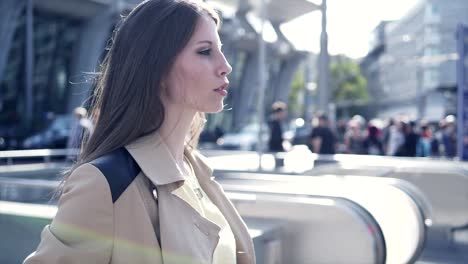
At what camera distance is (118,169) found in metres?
1.55

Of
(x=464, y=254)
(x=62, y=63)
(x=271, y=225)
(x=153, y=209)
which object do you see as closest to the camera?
(x=153, y=209)

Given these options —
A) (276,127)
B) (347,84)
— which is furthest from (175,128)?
(347,84)

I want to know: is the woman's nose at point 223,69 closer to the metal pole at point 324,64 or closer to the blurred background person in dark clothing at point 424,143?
the metal pole at point 324,64

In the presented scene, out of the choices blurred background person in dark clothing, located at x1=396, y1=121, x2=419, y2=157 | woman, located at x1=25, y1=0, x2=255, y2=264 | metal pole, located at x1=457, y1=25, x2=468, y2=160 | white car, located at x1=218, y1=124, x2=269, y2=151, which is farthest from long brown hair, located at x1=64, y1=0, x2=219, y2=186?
white car, located at x1=218, y1=124, x2=269, y2=151

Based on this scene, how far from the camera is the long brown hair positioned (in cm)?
171

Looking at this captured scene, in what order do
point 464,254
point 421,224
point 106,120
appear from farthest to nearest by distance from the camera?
1. point 464,254
2. point 421,224
3. point 106,120

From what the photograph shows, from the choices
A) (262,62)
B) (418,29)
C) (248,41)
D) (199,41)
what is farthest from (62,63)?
(418,29)

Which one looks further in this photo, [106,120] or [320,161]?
[320,161]

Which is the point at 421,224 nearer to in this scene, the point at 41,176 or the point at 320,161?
the point at 320,161

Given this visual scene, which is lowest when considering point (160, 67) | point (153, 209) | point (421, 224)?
point (421, 224)

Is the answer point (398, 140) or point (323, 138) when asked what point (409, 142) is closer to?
point (398, 140)

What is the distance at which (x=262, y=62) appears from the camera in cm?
1484

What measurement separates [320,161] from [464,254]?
296 centimetres

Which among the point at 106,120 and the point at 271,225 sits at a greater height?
the point at 106,120
